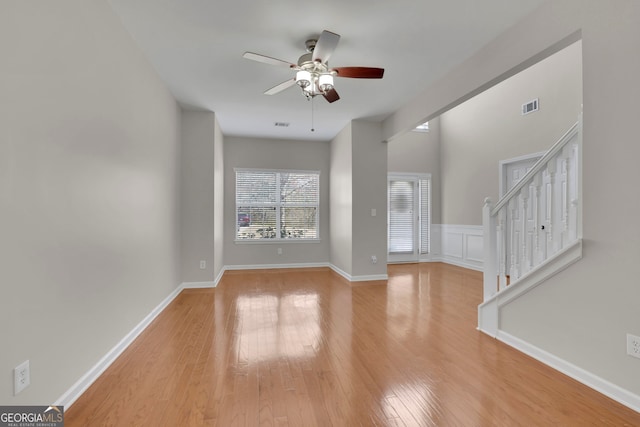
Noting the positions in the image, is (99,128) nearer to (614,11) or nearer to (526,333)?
(614,11)

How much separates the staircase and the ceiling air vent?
3.09 metres

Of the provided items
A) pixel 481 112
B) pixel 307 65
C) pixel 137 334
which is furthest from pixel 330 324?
pixel 481 112

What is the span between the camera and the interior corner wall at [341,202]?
5.54 m

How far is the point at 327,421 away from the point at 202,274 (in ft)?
12.3

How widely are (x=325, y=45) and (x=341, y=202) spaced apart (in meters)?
3.70

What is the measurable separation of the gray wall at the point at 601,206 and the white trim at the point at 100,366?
3294 millimetres

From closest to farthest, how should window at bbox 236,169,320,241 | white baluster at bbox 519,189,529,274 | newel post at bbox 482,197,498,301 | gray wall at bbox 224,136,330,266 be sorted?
white baluster at bbox 519,189,529,274, newel post at bbox 482,197,498,301, gray wall at bbox 224,136,330,266, window at bbox 236,169,320,241

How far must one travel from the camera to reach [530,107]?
5.39 metres

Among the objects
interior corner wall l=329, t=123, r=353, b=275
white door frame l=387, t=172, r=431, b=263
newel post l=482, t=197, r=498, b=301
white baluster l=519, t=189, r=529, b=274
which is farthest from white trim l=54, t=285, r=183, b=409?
white door frame l=387, t=172, r=431, b=263

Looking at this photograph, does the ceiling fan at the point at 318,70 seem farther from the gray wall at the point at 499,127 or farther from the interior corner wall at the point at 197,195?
the gray wall at the point at 499,127

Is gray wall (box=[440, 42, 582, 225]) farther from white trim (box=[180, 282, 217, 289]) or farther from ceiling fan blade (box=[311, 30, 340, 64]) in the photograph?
white trim (box=[180, 282, 217, 289])

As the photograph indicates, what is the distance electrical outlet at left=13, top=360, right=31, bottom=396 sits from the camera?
1.51 metres

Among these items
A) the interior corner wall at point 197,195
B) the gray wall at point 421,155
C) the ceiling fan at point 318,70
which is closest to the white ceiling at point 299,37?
the ceiling fan at point 318,70

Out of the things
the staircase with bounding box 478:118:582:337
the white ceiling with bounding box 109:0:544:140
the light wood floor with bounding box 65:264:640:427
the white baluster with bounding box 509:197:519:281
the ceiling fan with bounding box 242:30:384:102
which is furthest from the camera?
the white baluster with bounding box 509:197:519:281
